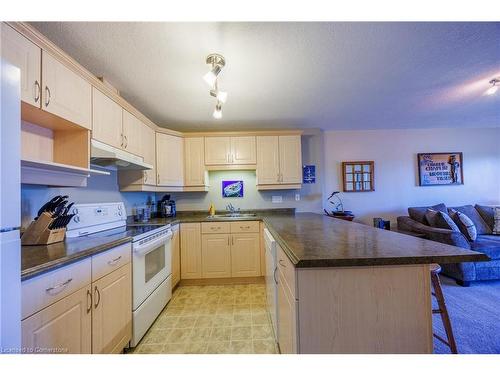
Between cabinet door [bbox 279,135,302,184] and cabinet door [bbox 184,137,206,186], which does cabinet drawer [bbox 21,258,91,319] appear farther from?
cabinet door [bbox 279,135,302,184]

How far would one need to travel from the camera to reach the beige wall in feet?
12.1

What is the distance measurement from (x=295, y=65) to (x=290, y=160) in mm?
1629

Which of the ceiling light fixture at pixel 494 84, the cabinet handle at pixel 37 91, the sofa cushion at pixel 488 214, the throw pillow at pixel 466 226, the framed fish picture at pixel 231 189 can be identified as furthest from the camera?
the framed fish picture at pixel 231 189

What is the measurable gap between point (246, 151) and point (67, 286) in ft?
8.44

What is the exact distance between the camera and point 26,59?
116 centimetres

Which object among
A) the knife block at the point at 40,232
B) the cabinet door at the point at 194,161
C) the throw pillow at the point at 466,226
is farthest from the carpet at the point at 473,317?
the cabinet door at the point at 194,161

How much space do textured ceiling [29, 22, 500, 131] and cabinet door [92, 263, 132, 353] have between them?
5.30 feet

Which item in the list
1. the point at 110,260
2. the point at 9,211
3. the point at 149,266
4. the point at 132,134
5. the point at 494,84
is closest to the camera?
the point at 9,211

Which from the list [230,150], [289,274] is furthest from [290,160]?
[289,274]

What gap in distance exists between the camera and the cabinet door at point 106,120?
1.70m

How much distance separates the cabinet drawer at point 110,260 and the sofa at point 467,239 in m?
3.53

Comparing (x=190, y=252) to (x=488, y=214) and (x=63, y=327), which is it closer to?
(x=63, y=327)

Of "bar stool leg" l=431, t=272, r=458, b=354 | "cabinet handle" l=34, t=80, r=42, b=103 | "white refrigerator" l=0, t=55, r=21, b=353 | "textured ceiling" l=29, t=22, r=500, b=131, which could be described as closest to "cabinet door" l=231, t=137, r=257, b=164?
"textured ceiling" l=29, t=22, r=500, b=131

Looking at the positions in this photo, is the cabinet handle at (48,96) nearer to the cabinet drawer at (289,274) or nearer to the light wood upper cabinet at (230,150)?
the cabinet drawer at (289,274)
